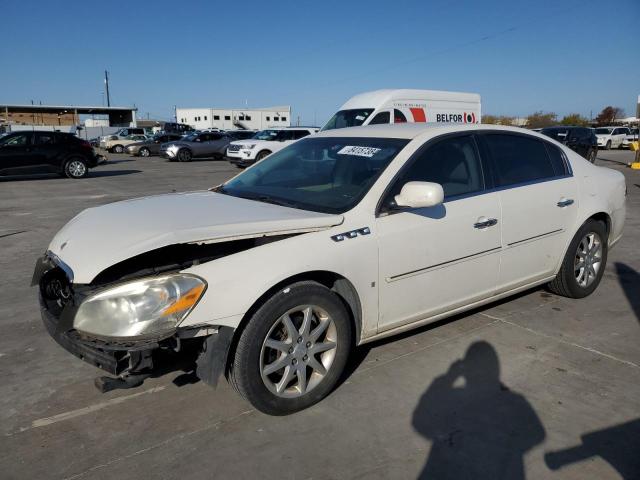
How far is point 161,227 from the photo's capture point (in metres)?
2.97

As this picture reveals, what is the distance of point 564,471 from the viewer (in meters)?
2.58

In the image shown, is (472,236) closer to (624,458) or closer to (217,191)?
(624,458)

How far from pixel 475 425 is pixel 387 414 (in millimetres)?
486

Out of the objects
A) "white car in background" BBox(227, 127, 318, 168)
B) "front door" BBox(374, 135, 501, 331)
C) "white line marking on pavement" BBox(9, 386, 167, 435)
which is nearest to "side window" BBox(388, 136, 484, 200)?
"front door" BBox(374, 135, 501, 331)

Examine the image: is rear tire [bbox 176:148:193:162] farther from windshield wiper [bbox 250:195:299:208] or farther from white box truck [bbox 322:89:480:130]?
windshield wiper [bbox 250:195:299:208]

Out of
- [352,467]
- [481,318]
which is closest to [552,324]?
[481,318]

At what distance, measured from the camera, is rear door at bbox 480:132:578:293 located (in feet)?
13.3

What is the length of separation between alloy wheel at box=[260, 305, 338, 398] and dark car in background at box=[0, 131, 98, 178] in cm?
1663

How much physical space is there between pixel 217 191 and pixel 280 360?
1790mm

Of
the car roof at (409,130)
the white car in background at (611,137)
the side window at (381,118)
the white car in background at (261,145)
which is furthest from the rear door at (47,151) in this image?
the white car in background at (611,137)

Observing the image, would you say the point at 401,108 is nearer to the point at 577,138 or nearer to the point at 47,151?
the point at 577,138

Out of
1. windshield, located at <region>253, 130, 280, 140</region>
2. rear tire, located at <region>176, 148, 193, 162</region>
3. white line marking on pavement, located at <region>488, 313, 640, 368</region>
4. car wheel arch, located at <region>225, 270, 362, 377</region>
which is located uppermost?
windshield, located at <region>253, 130, 280, 140</region>

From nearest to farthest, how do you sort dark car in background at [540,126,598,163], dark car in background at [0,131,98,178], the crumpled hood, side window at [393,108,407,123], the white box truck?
1. the crumpled hood
2. the white box truck
3. side window at [393,108,407,123]
4. dark car in background at [0,131,98,178]
5. dark car in background at [540,126,598,163]

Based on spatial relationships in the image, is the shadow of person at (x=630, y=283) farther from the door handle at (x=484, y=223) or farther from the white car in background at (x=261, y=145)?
the white car in background at (x=261, y=145)
